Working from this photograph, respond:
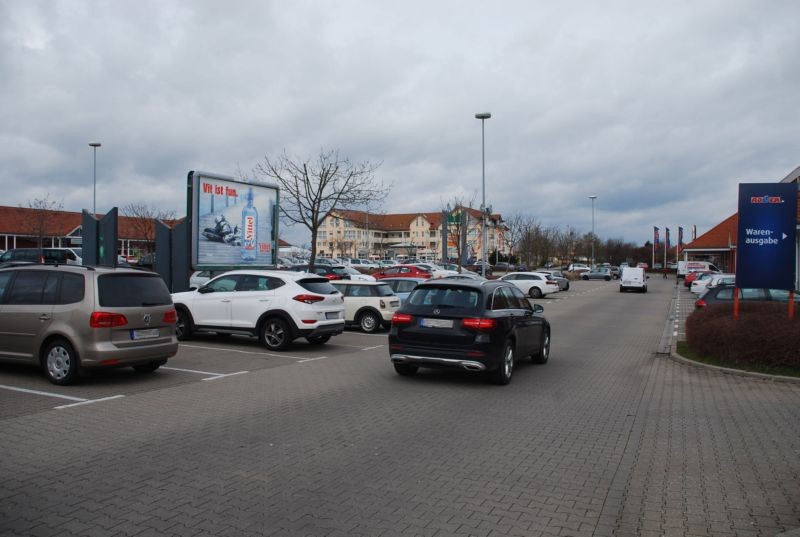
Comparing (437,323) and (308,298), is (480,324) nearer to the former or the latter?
(437,323)

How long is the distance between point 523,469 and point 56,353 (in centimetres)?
659

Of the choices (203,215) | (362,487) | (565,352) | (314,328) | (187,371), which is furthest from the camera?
(203,215)

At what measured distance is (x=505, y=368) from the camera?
9.65 metres

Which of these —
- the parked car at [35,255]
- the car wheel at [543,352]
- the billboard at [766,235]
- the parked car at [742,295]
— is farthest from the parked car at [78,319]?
the parked car at [35,255]

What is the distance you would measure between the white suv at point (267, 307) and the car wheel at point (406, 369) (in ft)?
10.1

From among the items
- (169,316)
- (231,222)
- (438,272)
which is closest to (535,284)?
(438,272)

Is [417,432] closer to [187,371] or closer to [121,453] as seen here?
[121,453]

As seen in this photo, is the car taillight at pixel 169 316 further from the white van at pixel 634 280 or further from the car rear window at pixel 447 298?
the white van at pixel 634 280

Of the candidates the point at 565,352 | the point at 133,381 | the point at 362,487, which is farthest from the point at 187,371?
the point at 565,352

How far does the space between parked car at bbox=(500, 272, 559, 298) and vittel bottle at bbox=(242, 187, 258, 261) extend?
1892 cm

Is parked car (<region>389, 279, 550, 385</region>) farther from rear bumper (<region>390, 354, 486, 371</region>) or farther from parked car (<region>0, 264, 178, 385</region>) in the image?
parked car (<region>0, 264, 178, 385</region>)

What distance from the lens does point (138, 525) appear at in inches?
167

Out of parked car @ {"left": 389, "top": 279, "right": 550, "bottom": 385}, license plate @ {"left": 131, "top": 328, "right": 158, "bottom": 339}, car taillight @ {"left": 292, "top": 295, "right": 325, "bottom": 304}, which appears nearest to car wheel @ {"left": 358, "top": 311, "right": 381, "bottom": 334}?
car taillight @ {"left": 292, "top": 295, "right": 325, "bottom": 304}

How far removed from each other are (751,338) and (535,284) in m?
26.1
